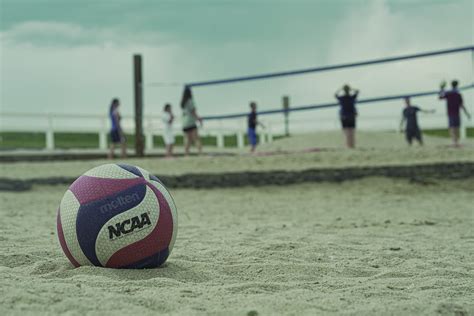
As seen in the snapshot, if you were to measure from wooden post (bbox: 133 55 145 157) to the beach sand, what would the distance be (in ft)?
20.9

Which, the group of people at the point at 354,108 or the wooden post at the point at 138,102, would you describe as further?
the wooden post at the point at 138,102

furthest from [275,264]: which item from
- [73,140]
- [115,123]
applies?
[73,140]

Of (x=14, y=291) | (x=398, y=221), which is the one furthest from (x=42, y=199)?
(x=14, y=291)

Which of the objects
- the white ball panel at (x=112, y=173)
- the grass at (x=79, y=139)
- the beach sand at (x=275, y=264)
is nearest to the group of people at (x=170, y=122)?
the beach sand at (x=275, y=264)

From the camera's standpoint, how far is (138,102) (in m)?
15.4

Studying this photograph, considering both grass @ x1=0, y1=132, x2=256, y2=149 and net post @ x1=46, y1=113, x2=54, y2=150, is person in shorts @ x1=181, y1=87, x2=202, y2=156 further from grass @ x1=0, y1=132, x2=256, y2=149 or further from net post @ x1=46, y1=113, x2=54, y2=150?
grass @ x1=0, y1=132, x2=256, y2=149

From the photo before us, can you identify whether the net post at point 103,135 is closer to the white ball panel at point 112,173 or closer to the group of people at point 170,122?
the group of people at point 170,122

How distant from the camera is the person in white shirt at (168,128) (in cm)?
1555

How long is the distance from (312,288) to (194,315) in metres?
0.86

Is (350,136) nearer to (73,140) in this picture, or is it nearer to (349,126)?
(349,126)

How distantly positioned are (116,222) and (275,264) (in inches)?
37.3

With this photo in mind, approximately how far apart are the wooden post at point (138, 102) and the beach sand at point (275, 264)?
6356 mm

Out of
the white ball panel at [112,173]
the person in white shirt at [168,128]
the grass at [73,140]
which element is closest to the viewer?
the white ball panel at [112,173]

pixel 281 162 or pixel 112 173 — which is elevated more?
pixel 112 173
